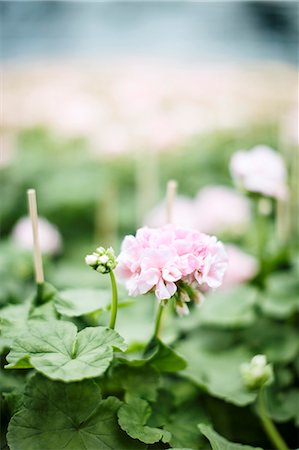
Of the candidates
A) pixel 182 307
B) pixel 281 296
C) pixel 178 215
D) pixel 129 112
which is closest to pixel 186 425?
pixel 182 307

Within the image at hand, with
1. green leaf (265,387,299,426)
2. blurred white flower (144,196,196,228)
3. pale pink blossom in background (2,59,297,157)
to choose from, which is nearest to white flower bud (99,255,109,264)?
green leaf (265,387,299,426)

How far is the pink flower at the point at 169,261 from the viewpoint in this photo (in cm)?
73

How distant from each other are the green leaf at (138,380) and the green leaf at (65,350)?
5.4 inches

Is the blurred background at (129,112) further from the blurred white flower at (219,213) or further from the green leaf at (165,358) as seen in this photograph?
the green leaf at (165,358)

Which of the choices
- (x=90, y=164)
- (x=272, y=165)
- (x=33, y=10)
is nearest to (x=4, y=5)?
(x=33, y=10)

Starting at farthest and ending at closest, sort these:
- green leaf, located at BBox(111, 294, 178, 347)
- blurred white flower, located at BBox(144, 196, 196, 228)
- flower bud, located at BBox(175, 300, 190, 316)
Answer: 1. blurred white flower, located at BBox(144, 196, 196, 228)
2. green leaf, located at BBox(111, 294, 178, 347)
3. flower bud, located at BBox(175, 300, 190, 316)

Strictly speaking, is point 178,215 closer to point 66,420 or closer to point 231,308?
point 231,308

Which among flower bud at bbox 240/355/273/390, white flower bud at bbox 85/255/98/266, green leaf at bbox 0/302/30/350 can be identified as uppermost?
white flower bud at bbox 85/255/98/266

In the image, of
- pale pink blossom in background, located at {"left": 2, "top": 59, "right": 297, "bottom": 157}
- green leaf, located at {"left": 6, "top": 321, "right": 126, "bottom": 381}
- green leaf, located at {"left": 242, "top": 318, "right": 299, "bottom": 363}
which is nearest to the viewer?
green leaf, located at {"left": 6, "top": 321, "right": 126, "bottom": 381}

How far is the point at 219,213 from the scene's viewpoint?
1.66 meters

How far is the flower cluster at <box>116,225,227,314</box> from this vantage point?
73 centimetres

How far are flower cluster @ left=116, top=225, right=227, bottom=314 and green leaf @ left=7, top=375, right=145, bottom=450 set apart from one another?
0.15m

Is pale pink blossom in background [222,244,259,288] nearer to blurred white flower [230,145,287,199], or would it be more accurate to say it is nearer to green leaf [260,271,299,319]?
green leaf [260,271,299,319]

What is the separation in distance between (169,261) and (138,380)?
22cm
